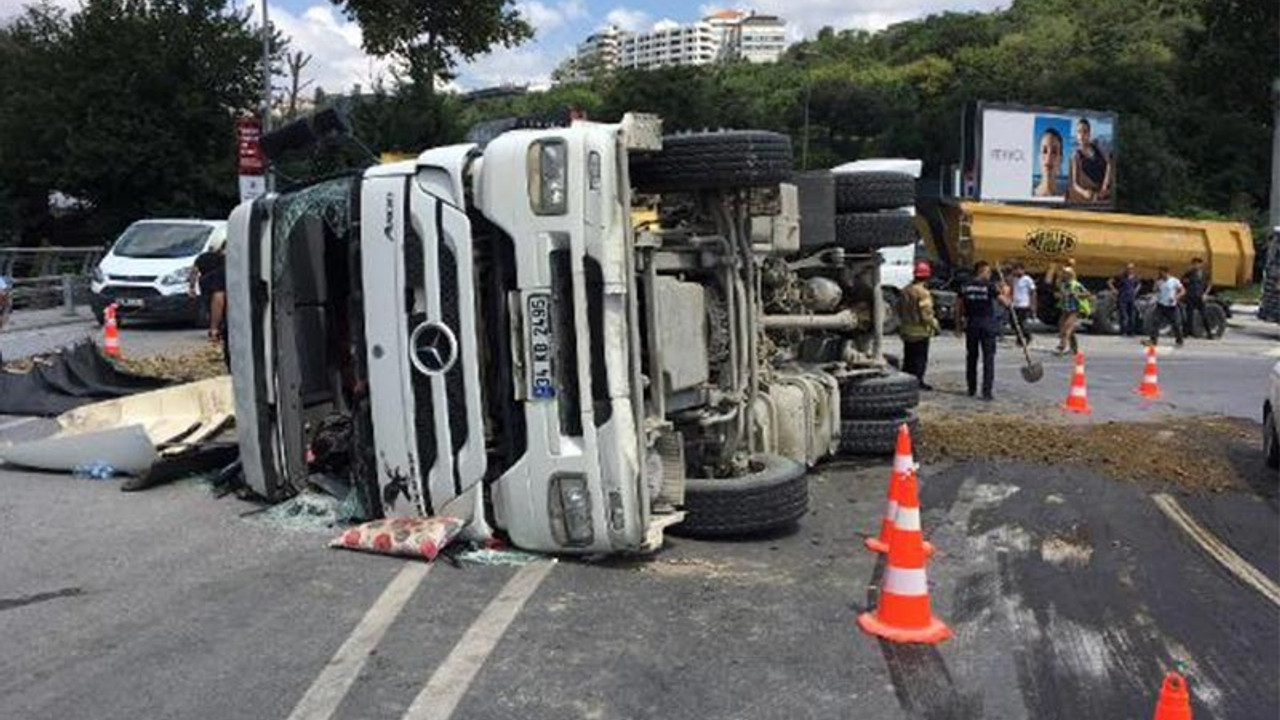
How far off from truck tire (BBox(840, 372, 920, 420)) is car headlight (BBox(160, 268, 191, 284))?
14.1 meters

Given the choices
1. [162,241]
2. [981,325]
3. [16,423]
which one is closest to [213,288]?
[162,241]

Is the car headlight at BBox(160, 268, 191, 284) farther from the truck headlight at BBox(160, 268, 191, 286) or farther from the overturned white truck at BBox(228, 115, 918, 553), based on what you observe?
the overturned white truck at BBox(228, 115, 918, 553)

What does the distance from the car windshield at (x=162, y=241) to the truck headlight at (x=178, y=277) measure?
0.58 meters

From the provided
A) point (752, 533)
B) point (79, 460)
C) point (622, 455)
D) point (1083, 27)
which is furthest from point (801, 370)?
point (1083, 27)

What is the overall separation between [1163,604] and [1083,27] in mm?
88121

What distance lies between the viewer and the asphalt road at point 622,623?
14.2 ft

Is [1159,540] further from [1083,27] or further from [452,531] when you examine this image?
[1083,27]

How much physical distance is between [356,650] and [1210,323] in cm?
2487

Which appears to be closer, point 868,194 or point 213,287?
point 868,194

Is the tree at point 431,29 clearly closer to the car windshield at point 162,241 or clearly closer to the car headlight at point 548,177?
the car windshield at point 162,241

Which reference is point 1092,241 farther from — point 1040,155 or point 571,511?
point 571,511

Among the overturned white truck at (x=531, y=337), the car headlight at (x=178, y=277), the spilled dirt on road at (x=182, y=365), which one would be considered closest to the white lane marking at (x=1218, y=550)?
the overturned white truck at (x=531, y=337)

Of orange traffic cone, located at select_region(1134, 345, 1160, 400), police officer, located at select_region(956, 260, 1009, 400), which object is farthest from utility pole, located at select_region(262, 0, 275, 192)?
orange traffic cone, located at select_region(1134, 345, 1160, 400)

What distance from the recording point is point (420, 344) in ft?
19.7
